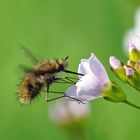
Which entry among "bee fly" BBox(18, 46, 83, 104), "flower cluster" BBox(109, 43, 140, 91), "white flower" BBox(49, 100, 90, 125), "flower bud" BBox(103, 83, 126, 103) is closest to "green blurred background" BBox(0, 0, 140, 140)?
"white flower" BBox(49, 100, 90, 125)

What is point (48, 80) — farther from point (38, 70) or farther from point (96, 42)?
point (96, 42)

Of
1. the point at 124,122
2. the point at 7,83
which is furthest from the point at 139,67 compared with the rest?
the point at 7,83

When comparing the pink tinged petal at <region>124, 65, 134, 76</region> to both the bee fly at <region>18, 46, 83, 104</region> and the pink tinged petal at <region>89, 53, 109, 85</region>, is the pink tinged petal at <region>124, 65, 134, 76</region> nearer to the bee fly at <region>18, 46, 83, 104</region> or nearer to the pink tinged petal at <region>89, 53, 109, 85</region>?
the pink tinged petal at <region>89, 53, 109, 85</region>

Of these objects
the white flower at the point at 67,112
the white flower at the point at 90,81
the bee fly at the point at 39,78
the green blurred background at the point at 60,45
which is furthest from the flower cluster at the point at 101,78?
the green blurred background at the point at 60,45

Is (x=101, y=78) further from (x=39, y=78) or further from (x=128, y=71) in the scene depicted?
(x=39, y=78)

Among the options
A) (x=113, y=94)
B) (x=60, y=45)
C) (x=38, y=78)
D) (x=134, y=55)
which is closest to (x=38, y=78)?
(x=38, y=78)

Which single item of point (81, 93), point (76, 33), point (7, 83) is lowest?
point (81, 93)

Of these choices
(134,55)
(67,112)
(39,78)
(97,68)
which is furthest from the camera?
(67,112)
